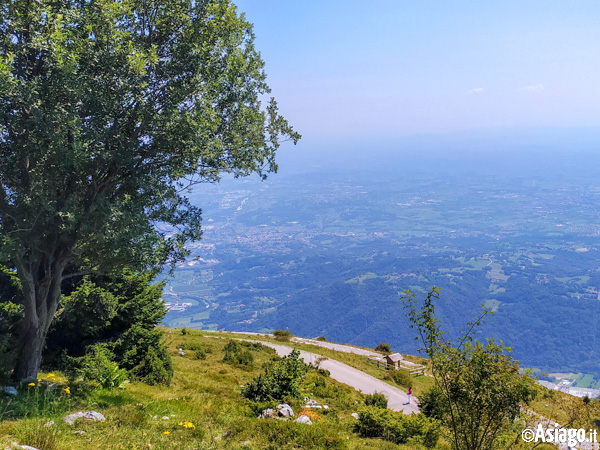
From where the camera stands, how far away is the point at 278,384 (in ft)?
50.0

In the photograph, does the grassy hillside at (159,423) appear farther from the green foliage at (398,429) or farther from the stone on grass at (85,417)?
the green foliage at (398,429)

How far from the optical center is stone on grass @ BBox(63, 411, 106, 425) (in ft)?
27.0

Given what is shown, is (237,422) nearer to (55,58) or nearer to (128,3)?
(55,58)

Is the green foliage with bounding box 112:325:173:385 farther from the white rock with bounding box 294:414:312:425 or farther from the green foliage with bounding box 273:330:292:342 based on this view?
the green foliage with bounding box 273:330:292:342

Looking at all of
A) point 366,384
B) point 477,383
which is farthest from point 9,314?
point 366,384

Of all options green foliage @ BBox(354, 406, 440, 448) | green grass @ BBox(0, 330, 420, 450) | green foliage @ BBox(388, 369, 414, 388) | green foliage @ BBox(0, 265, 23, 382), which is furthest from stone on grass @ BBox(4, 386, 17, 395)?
green foliage @ BBox(388, 369, 414, 388)

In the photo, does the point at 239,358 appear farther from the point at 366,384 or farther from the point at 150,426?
the point at 150,426

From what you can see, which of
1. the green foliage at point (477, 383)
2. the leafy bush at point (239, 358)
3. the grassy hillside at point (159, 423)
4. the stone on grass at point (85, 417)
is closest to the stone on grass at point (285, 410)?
the grassy hillside at point (159, 423)

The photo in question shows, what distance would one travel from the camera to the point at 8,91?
8859mm

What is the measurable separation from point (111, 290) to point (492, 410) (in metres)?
18.8

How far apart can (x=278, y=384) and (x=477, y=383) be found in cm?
1040

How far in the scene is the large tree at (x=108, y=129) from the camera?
985 cm

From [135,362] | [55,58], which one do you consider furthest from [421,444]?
[55,58]

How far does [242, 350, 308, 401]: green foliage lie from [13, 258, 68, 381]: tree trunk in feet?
25.3
